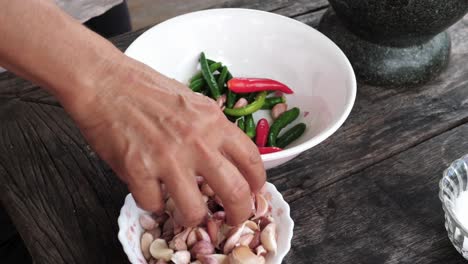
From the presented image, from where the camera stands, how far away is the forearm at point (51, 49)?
0.58m

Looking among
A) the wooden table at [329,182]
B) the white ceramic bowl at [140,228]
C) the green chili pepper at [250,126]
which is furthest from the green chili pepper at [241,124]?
the white ceramic bowl at [140,228]

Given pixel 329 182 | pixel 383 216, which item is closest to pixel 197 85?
pixel 329 182

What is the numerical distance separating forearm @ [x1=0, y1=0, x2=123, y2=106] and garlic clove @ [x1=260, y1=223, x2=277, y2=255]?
289mm

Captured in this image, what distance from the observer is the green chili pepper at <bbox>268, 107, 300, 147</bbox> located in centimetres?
95

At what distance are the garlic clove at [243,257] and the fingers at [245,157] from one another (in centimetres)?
8

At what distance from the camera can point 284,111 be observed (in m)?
1.00

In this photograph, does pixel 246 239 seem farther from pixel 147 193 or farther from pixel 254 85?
pixel 254 85

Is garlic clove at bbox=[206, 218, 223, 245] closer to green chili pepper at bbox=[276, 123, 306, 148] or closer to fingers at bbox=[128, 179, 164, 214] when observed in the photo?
fingers at bbox=[128, 179, 164, 214]

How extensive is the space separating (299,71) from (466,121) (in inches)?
12.8

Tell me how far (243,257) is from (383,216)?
0.28m

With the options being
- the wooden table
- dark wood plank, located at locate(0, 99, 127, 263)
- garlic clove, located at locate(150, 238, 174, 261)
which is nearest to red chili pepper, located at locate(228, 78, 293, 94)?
the wooden table

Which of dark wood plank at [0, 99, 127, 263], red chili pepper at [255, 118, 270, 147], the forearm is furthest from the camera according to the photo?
red chili pepper at [255, 118, 270, 147]

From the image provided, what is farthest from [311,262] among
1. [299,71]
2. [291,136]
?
[299,71]

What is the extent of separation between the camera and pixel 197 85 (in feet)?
3.34
